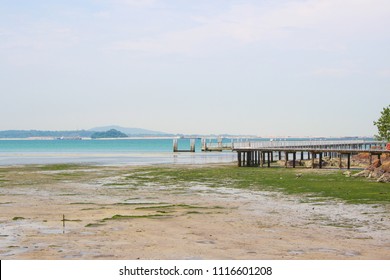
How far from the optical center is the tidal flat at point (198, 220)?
1739 centimetres

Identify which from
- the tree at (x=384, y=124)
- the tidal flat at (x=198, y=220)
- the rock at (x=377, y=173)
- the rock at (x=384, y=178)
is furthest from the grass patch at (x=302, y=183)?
the tree at (x=384, y=124)

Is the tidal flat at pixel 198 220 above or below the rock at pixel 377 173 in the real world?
below

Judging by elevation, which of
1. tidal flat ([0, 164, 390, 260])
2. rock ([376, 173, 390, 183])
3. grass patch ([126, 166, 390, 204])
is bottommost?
tidal flat ([0, 164, 390, 260])

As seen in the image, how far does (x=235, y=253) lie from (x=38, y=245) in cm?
584

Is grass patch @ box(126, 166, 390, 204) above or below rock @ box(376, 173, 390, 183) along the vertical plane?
below

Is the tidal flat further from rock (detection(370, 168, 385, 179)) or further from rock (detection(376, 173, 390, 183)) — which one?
rock (detection(370, 168, 385, 179))

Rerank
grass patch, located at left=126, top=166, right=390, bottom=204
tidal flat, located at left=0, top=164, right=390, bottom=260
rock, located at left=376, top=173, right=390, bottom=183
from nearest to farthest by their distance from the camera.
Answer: tidal flat, located at left=0, top=164, right=390, bottom=260 → grass patch, located at left=126, top=166, right=390, bottom=204 → rock, located at left=376, top=173, right=390, bottom=183

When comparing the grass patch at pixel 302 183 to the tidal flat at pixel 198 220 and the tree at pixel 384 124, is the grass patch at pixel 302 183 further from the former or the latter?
the tree at pixel 384 124

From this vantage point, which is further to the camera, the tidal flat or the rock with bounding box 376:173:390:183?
the rock with bounding box 376:173:390:183

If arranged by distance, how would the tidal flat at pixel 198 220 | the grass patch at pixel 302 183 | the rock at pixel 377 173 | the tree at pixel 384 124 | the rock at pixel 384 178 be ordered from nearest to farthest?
the tidal flat at pixel 198 220 < the grass patch at pixel 302 183 < the rock at pixel 384 178 < the rock at pixel 377 173 < the tree at pixel 384 124

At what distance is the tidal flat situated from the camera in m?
17.4

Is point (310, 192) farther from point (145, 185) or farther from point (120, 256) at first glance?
point (120, 256)

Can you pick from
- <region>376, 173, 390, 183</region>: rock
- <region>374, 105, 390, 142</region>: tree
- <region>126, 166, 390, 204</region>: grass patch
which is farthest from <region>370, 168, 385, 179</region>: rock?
<region>374, 105, 390, 142</region>: tree

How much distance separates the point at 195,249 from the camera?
17.5 meters
